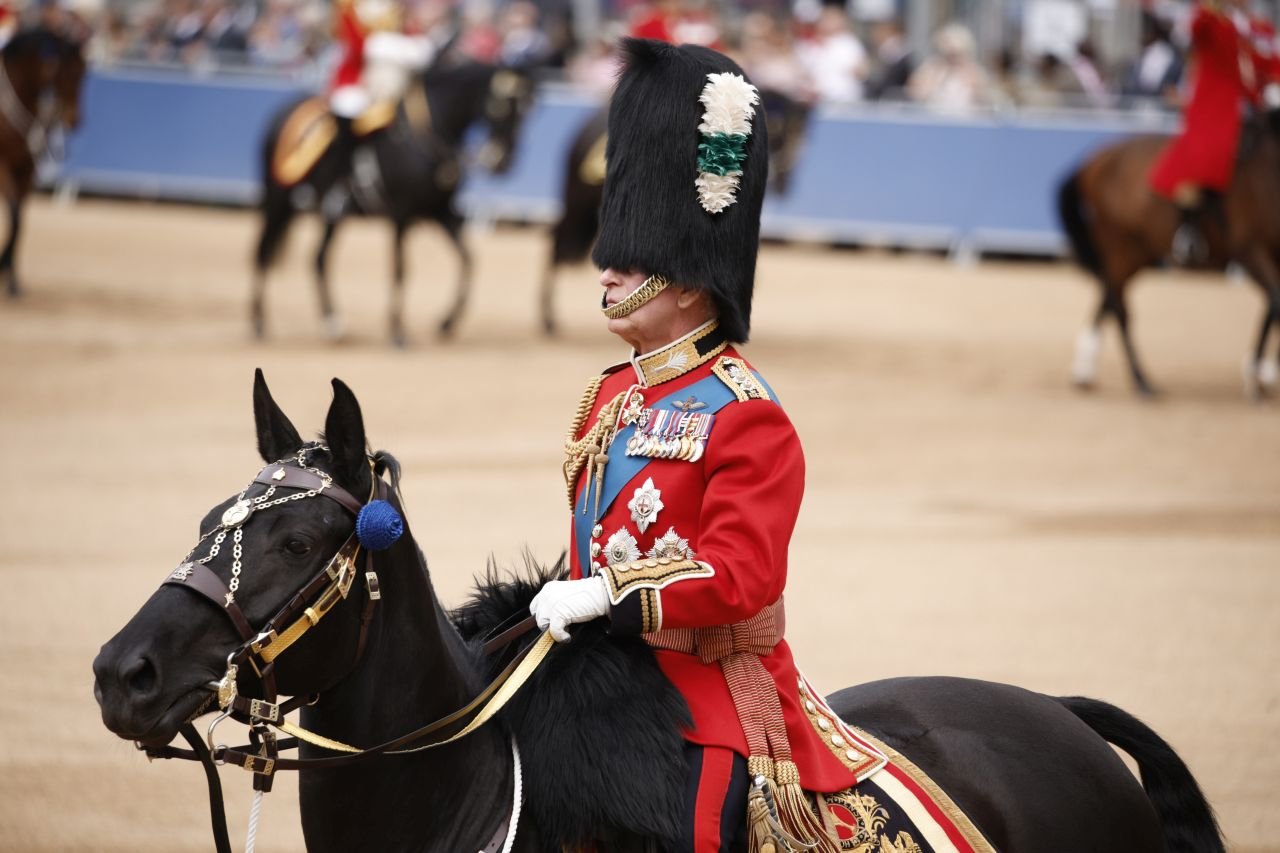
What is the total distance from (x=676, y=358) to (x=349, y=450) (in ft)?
2.13

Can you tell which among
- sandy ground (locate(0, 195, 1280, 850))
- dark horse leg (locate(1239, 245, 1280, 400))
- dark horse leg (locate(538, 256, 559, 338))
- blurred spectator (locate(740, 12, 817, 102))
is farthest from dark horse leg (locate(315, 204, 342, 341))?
dark horse leg (locate(1239, 245, 1280, 400))

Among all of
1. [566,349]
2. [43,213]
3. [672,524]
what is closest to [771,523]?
[672,524]

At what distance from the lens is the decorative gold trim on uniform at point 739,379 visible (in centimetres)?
294

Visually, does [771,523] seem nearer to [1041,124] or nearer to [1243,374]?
[1243,374]

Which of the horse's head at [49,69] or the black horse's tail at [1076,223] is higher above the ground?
the horse's head at [49,69]

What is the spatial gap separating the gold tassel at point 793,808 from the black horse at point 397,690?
18 centimetres

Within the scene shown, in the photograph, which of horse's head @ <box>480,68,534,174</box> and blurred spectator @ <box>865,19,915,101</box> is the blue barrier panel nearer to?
horse's head @ <box>480,68,534,174</box>

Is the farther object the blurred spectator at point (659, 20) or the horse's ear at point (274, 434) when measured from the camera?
the blurred spectator at point (659, 20)

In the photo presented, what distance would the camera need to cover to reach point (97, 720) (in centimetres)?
577

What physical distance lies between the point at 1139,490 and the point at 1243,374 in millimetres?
4591

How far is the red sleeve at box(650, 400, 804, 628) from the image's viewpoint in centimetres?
277

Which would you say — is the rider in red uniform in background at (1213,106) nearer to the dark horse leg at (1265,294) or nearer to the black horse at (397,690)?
the dark horse leg at (1265,294)

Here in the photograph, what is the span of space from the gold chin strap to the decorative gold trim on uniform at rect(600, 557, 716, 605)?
50 cm

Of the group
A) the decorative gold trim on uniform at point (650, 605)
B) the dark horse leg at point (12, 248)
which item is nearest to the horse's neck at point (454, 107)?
the dark horse leg at point (12, 248)
